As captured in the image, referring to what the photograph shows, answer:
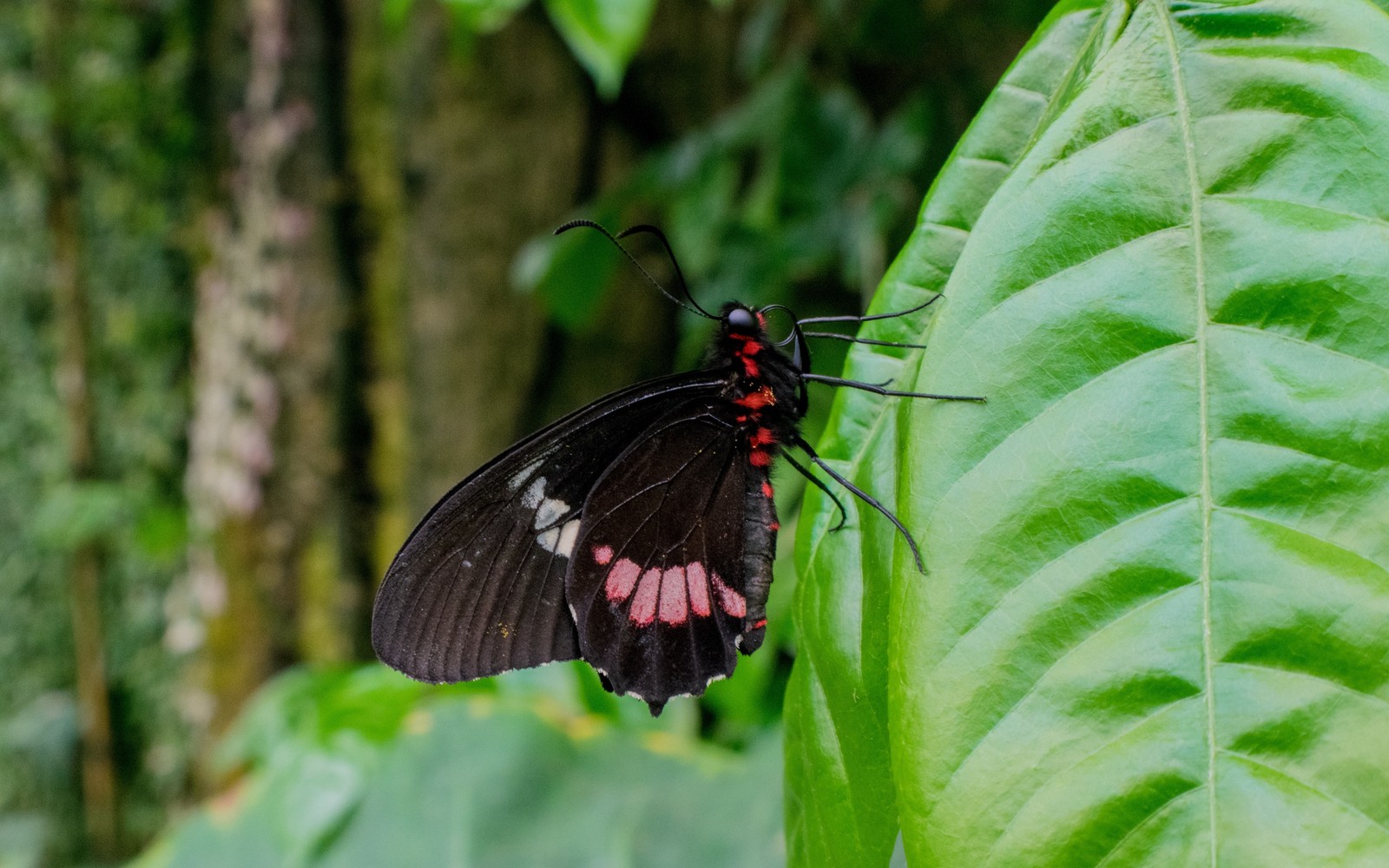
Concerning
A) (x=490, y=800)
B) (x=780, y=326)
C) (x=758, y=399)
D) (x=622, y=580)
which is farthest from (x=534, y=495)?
(x=490, y=800)

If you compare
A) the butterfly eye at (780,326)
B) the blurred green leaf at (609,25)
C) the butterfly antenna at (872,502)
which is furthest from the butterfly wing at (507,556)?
the blurred green leaf at (609,25)

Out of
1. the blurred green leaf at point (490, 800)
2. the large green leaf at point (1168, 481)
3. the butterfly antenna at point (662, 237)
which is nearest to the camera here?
the large green leaf at point (1168, 481)

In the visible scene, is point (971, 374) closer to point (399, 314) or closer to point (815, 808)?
point (815, 808)

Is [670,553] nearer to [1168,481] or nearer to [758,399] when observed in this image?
[758,399]

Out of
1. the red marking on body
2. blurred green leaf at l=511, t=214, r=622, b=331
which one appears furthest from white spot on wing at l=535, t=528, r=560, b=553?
blurred green leaf at l=511, t=214, r=622, b=331

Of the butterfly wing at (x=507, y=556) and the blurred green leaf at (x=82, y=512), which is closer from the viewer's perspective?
the butterfly wing at (x=507, y=556)

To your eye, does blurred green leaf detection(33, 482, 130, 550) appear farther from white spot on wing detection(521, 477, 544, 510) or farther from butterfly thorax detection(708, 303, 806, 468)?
butterfly thorax detection(708, 303, 806, 468)

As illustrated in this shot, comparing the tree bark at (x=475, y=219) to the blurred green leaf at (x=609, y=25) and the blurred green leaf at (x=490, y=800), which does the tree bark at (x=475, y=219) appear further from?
the blurred green leaf at (x=609, y=25)
